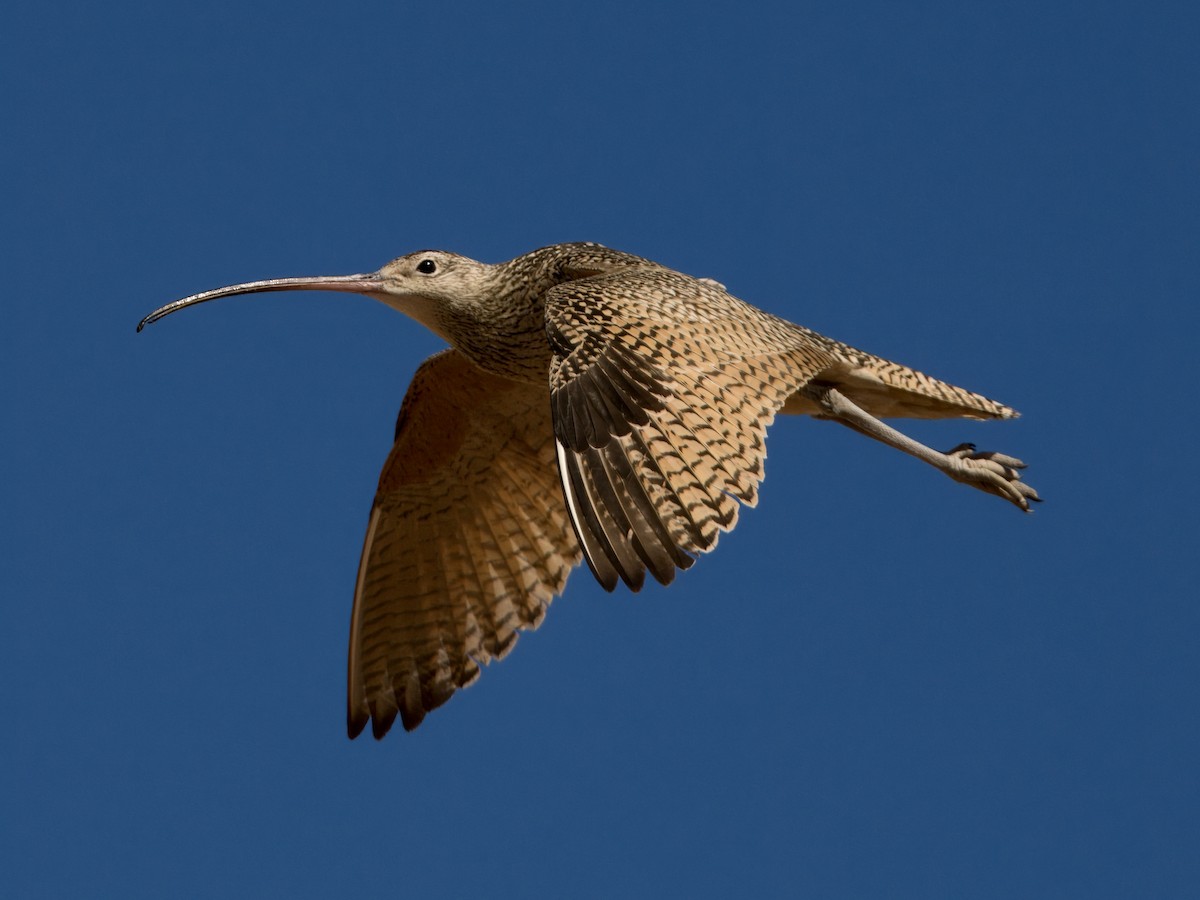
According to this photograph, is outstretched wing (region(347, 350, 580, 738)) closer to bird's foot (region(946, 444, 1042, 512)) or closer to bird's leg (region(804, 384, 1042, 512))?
bird's leg (region(804, 384, 1042, 512))

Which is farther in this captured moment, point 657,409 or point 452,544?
point 452,544

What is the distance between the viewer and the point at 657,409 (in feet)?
34.6

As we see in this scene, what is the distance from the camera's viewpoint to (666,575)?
9750 mm

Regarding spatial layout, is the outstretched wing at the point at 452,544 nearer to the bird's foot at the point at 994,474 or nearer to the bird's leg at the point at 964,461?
the bird's leg at the point at 964,461

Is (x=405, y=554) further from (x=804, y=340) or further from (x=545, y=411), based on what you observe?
(x=804, y=340)

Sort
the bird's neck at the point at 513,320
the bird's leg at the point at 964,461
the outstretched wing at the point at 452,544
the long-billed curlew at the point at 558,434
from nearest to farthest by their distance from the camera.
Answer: the long-billed curlew at the point at 558,434 < the bird's neck at the point at 513,320 < the bird's leg at the point at 964,461 < the outstretched wing at the point at 452,544

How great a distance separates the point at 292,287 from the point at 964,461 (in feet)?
14.2

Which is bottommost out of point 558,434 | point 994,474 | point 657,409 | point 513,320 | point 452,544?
point 558,434

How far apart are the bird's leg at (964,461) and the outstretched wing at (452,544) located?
7.01 ft

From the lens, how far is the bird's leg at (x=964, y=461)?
12.8 m

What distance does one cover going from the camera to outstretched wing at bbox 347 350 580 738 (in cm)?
1380

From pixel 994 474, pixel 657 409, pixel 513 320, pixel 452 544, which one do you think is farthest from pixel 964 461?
pixel 452 544

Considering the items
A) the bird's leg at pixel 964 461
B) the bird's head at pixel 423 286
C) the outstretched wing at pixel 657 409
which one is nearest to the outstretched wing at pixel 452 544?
the bird's head at pixel 423 286

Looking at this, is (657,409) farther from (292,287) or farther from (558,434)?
(292,287)
